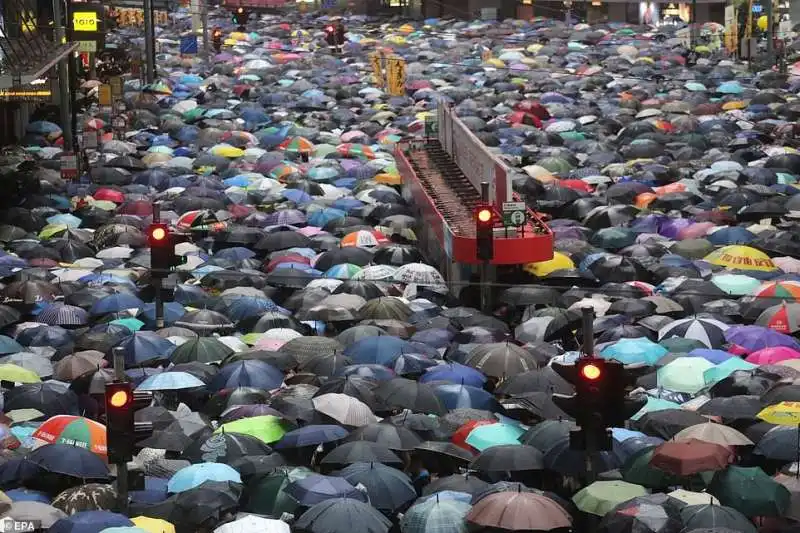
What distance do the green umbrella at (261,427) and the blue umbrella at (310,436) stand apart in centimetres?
33

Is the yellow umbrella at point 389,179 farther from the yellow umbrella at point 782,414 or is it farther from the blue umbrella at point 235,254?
the yellow umbrella at point 782,414

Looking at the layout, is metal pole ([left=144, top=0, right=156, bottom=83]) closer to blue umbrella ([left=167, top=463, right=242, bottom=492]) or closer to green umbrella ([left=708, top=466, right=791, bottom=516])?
blue umbrella ([left=167, top=463, right=242, bottom=492])

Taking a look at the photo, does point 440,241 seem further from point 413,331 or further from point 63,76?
point 63,76

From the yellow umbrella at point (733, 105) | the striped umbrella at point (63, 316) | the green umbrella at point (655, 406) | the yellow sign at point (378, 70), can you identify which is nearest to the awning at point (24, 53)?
the striped umbrella at point (63, 316)

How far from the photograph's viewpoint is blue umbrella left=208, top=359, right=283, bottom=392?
71.9 ft

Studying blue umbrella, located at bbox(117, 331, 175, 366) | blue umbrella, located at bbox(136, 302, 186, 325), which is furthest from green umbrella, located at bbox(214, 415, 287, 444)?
blue umbrella, located at bbox(136, 302, 186, 325)

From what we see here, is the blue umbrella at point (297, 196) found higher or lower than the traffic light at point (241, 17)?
higher

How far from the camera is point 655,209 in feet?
121

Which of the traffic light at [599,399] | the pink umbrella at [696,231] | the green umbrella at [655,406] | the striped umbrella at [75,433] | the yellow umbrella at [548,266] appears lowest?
the pink umbrella at [696,231]

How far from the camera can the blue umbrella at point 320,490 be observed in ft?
57.0

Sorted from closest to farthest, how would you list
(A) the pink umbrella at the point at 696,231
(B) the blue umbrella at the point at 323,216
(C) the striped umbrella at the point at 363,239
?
1. (C) the striped umbrella at the point at 363,239
2. (A) the pink umbrella at the point at 696,231
3. (B) the blue umbrella at the point at 323,216

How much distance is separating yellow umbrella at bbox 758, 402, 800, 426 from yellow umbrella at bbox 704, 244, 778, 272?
998 centimetres

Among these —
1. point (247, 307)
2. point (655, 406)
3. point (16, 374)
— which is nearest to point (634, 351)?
point (655, 406)

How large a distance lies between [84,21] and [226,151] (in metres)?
5.72
